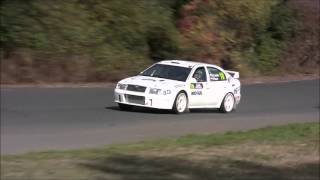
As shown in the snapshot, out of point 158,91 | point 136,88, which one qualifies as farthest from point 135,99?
point 158,91

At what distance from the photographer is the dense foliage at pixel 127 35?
69.9 ft

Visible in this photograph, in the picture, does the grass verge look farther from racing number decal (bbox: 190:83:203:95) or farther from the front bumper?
racing number decal (bbox: 190:83:203:95)

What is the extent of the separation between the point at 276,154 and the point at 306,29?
23024 millimetres

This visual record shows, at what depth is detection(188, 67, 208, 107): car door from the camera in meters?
19.3

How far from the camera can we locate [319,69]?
3566 centimetres

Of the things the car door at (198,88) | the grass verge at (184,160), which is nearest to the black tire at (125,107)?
the car door at (198,88)

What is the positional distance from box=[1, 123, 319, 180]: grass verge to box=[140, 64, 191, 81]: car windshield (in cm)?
426

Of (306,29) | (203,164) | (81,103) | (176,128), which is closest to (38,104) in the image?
(81,103)

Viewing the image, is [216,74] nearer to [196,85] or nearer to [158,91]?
[196,85]

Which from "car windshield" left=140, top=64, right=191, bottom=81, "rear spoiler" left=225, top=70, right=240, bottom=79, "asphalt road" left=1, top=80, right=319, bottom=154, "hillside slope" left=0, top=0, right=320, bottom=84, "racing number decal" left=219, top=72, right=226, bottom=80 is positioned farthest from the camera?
"hillside slope" left=0, top=0, right=320, bottom=84

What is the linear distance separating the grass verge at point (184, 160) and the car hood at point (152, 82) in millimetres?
4013

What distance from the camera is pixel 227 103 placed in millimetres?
20578

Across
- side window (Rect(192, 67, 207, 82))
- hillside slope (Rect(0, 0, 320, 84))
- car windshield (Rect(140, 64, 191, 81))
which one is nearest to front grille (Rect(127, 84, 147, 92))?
car windshield (Rect(140, 64, 191, 81))

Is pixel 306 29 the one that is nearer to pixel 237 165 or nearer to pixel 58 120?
pixel 58 120
